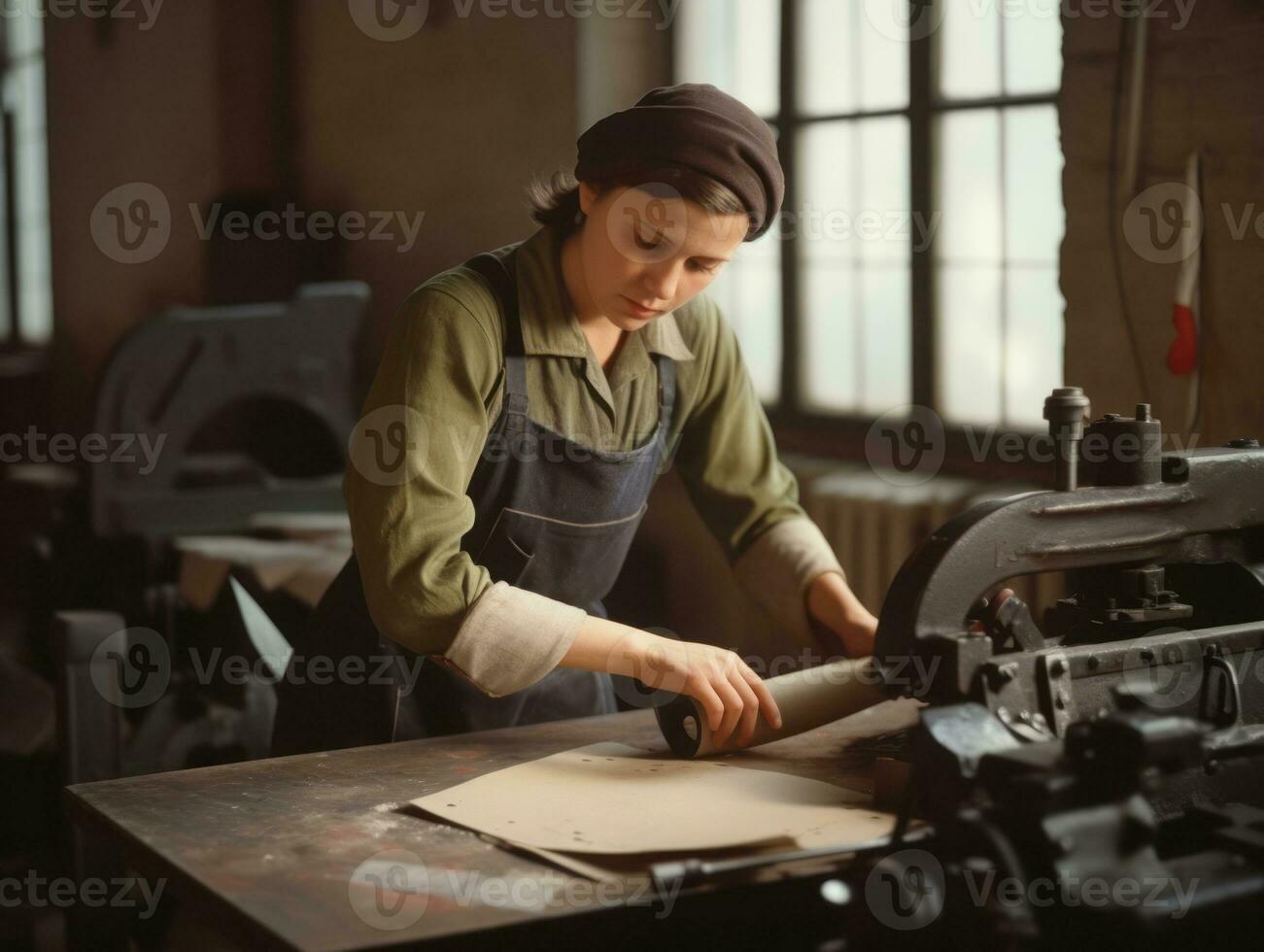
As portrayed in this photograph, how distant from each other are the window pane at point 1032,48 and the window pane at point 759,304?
3.14 ft

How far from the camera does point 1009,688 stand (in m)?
1.58

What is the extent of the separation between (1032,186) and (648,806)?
95.8 inches

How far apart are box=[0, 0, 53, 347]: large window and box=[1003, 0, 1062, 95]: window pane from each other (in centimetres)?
577

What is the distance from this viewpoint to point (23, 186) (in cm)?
866

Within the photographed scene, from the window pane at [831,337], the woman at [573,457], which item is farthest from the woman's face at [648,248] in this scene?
the window pane at [831,337]

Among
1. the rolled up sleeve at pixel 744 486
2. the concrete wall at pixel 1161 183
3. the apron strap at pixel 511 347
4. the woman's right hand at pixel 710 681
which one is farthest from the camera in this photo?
the concrete wall at pixel 1161 183

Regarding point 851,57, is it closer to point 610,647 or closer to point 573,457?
point 573,457

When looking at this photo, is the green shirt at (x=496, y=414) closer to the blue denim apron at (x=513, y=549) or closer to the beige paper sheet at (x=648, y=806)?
the blue denim apron at (x=513, y=549)

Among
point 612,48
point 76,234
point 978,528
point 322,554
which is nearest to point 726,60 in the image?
point 612,48

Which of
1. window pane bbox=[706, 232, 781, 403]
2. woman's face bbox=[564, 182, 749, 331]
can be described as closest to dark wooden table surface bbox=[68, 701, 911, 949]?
woman's face bbox=[564, 182, 749, 331]

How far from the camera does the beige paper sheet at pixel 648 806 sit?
1512 mm

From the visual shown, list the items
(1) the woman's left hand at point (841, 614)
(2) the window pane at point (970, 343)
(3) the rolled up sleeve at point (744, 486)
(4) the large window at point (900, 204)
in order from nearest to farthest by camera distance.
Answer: (1) the woman's left hand at point (841, 614), (3) the rolled up sleeve at point (744, 486), (4) the large window at point (900, 204), (2) the window pane at point (970, 343)

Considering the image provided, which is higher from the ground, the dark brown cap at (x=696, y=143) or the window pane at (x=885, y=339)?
the dark brown cap at (x=696, y=143)

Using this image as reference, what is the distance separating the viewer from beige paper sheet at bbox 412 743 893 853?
1512 mm
